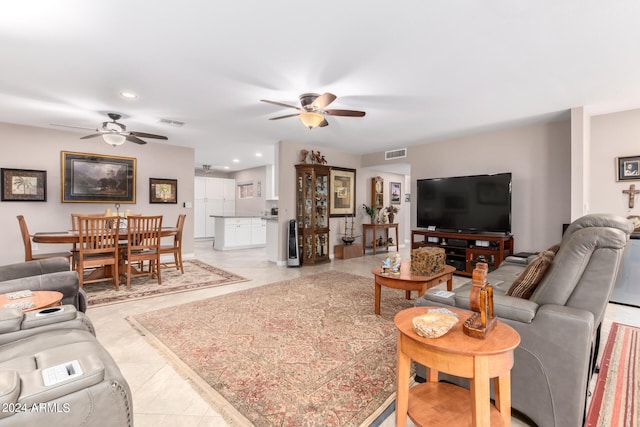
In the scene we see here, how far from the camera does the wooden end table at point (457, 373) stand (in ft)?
3.68

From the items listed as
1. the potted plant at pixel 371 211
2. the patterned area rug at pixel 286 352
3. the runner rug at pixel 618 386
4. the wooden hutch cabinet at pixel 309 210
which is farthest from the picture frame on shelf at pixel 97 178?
the runner rug at pixel 618 386

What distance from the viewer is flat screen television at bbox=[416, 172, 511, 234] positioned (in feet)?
14.6

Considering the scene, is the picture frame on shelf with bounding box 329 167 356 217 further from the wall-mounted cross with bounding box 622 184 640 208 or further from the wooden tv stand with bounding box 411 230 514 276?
the wall-mounted cross with bounding box 622 184 640 208

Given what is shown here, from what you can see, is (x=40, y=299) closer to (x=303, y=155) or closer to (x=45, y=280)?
(x=45, y=280)

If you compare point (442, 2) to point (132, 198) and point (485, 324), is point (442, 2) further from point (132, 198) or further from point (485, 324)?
point (132, 198)

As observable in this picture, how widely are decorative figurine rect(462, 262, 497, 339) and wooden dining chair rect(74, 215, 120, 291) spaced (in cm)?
424

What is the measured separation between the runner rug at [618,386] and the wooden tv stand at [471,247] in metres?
1.85

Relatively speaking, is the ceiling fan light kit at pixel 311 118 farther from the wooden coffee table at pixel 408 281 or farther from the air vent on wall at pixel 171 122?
the air vent on wall at pixel 171 122

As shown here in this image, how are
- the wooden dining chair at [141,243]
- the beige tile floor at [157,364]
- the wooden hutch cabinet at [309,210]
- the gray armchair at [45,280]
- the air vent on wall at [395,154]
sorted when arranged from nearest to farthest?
the beige tile floor at [157,364], the gray armchair at [45,280], the wooden dining chair at [141,243], the wooden hutch cabinet at [309,210], the air vent on wall at [395,154]

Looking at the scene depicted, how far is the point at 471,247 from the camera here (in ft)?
15.3

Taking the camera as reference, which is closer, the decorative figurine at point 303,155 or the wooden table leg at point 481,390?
the wooden table leg at point 481,390

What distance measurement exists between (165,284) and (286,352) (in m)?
2.80

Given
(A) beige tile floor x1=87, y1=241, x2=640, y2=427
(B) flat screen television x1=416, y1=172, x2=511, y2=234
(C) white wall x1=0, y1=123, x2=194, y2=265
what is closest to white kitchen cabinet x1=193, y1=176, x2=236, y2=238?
(C) white wall x1=0, y1=123, x2=194, y2=265

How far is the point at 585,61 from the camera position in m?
2.54
